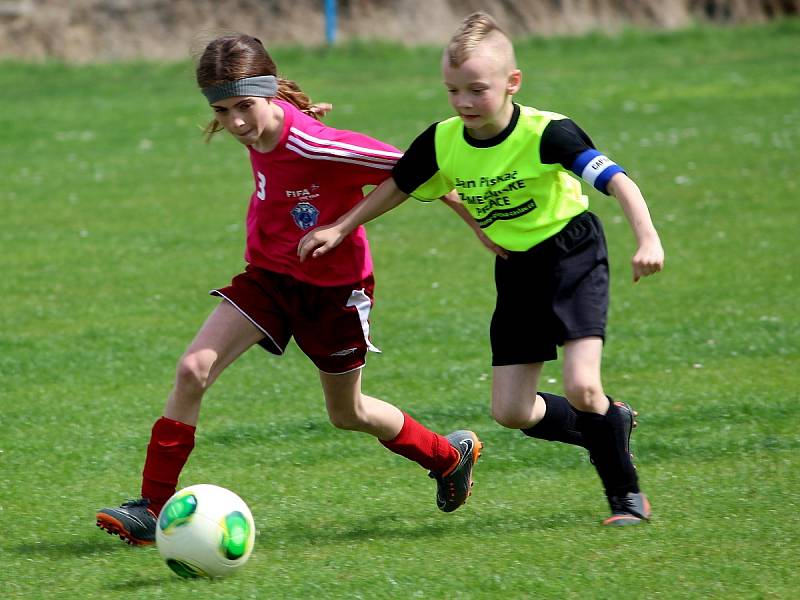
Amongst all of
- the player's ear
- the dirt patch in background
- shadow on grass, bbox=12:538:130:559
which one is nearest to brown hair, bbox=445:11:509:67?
the player's ear

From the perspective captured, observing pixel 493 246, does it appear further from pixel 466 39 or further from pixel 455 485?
pixel 455 485

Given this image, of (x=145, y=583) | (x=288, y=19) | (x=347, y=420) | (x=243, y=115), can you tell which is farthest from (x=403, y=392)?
(x=288, y=19)

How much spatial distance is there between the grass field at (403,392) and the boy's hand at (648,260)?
0.97 m

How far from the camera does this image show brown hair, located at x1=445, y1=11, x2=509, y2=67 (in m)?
4.55

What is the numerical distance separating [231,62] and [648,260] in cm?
169

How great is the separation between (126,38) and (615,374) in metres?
19.1

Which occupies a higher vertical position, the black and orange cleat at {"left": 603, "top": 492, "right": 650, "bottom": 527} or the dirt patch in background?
the dirt patch in background

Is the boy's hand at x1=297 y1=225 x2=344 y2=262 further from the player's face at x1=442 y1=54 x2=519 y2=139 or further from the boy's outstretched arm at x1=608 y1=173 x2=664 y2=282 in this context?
the boy's outstretched arm at x1=608 y1=173 x2=664 y2=282

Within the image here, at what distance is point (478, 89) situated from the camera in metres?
4.56

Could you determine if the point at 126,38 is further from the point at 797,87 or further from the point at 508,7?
the point at 797,87

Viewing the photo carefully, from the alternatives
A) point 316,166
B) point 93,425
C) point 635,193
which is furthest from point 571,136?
point 93,425

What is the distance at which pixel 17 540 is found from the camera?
4.86 metres

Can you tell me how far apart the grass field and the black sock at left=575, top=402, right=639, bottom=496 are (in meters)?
0.19

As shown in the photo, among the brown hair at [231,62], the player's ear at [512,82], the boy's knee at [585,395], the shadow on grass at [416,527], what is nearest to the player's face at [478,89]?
the player's ear at [512,82]
